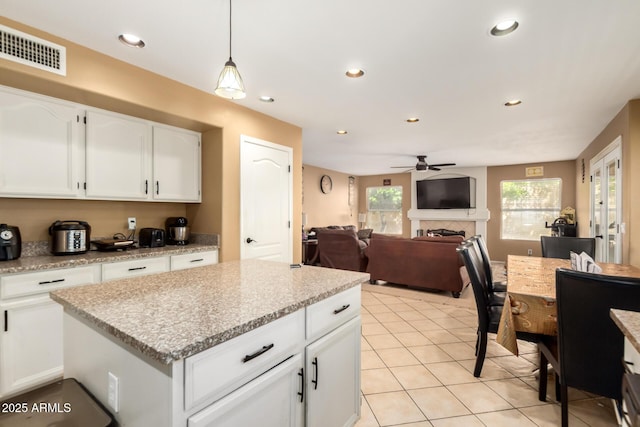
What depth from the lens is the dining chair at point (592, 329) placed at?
1355 millimetres

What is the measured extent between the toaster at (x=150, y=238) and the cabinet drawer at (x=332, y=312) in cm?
224

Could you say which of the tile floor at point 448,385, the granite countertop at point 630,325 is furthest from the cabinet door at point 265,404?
the granite countertop at point 630,325

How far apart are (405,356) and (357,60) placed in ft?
8.07

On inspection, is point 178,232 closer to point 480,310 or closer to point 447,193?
point 480,310

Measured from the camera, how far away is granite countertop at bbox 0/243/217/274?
1.97 meters

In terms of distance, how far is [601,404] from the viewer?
1960 mm

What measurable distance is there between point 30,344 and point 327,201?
21.2 ft

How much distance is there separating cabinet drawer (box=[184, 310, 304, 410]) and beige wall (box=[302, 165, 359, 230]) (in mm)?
5842

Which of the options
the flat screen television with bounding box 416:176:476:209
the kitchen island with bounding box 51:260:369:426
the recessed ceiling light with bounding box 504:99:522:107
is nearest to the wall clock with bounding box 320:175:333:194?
the flat screen television with bounding box 416:176:476:209

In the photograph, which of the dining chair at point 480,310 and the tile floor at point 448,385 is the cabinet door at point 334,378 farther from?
the dining chair at point 480,310

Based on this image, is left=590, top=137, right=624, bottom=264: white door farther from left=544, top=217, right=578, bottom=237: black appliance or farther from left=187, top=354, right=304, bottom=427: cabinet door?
left=187, top=354, right=304, bottom=427: cabinet door

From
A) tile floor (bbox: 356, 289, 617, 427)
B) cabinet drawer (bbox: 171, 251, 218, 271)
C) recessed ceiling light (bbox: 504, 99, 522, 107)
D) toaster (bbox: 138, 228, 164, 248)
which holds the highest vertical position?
recessed ceiling light (bbox: 504, 99, 522, 107)

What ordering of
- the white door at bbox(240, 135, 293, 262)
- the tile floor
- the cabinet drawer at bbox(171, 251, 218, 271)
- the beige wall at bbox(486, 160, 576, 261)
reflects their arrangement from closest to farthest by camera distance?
1. the tile floor
2. the cabinet drawer at bbox(171, 251, 218, 271)
3. the white door at bbox(240, 135, 293, 262)
4. the beige wall at bbox(486, 160, 576, 261)

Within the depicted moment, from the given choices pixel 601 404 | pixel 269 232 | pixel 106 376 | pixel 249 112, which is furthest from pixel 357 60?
pixel 601 404
